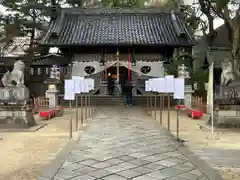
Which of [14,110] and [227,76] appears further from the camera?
[227,76]

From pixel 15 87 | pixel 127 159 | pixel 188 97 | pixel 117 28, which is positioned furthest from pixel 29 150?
pixel 117 28

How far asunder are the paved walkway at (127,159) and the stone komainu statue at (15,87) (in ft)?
11.9

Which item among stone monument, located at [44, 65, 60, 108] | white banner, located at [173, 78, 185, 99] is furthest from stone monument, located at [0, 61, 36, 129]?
stone monument, located at [44, 65, 60, 108]

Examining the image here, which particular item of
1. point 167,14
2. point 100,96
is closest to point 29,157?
point 100,96

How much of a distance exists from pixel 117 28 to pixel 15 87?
14685mm

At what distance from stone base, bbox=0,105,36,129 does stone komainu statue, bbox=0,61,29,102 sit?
39cm

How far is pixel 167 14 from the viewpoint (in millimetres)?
28312

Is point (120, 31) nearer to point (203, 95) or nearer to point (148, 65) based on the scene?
point (148, 65)

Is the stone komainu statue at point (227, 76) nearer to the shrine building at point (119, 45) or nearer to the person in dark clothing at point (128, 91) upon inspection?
the person in dark clothing at point (128, 91)

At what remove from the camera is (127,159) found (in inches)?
288

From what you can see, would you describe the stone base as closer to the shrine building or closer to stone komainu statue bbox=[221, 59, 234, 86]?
stone komainu statue bbox=[221, 59, 234, 86]

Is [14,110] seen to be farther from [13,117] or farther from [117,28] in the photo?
[117,28]

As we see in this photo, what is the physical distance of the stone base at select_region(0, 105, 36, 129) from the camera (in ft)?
42.0

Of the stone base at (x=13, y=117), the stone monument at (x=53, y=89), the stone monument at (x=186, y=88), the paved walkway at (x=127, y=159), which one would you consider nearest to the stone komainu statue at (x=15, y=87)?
Answer: the stone base at (x=13, y=117)
